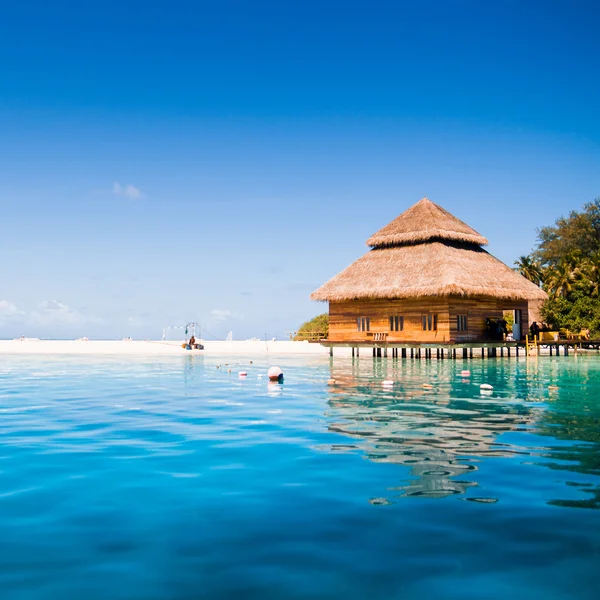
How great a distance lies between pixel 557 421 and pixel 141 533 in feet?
29.7

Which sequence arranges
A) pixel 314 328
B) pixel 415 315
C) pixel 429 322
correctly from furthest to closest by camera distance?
pixel 314 328
pixel 415 315
pixel 429 322

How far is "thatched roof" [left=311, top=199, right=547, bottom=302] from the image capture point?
120 ft

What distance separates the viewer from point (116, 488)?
23.2 feet

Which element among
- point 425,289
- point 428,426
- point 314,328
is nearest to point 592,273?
point 425,289

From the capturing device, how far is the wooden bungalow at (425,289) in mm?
36906

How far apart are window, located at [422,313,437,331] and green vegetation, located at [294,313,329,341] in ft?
51.3

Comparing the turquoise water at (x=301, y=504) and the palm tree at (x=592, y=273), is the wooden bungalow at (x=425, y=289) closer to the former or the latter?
the palm tree at (x=592, y=273)

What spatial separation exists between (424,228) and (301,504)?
3591cm

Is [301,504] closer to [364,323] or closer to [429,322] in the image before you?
[429,322]

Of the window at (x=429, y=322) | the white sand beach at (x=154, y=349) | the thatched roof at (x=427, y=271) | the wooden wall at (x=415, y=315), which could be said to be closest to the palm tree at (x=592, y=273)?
the thatched roof at (x=427, y=271)

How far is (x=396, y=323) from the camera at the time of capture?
1542 inches

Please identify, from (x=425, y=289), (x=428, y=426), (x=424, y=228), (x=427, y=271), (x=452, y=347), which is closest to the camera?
(x=428, y=426)

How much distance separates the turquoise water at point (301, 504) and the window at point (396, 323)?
25.2 meters

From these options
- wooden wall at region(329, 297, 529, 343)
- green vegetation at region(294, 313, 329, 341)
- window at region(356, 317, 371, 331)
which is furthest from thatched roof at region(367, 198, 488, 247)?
green vegetation at region(294, 313, 329, 341)
